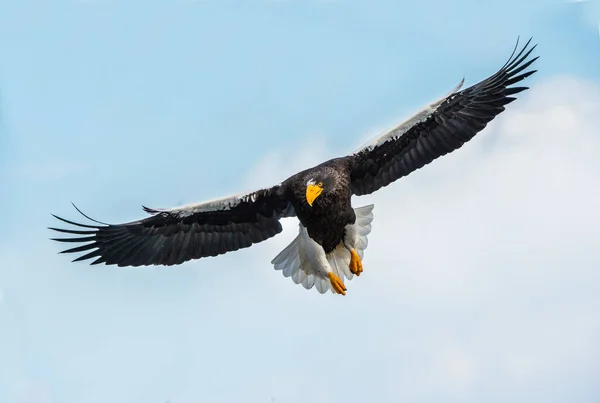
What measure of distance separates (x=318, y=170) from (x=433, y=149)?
1.47m

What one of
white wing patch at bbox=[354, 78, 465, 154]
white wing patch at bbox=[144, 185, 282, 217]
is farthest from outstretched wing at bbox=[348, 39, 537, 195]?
white wing patch at bbox=[144, 185, 282, 217]

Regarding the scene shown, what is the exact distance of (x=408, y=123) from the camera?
13406 mm

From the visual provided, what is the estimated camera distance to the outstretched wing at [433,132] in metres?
13.4

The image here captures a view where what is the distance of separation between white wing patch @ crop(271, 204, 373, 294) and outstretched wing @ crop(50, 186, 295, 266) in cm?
43

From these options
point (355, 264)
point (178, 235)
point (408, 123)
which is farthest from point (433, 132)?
point (178, 235)

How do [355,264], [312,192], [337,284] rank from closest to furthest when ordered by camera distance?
[312,192] → [337,284] → [355,264]

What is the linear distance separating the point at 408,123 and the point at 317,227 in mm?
1510

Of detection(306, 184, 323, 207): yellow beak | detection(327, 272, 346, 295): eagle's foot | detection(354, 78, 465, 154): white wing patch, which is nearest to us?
detection(306, 184, 323, 207): yellow beak

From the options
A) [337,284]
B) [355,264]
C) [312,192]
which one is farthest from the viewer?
[355,264]

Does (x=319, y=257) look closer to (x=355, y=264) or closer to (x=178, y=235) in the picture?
(x=355, y=264)

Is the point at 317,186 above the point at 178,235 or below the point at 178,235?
below

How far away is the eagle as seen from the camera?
13312mm

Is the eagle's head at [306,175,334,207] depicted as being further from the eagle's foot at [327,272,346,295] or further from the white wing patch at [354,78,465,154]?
the eagle's foot at [327,272,346,295]

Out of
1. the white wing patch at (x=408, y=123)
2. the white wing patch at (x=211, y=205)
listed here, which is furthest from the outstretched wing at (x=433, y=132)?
the white wing patch at (x=211, y=205)
